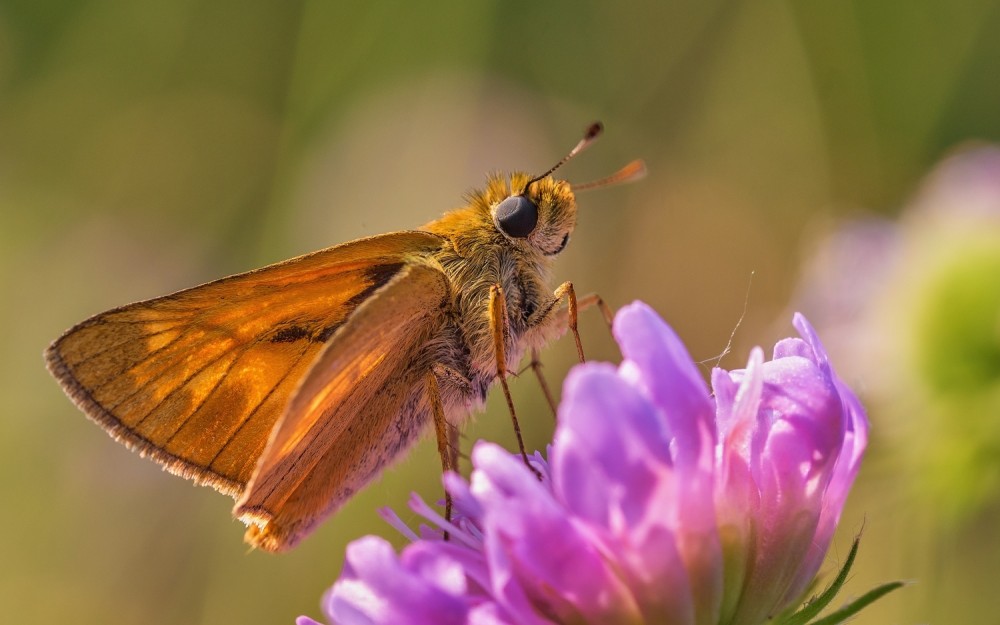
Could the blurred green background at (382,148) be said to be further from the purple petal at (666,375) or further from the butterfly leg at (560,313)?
the purple petal at (666,375)

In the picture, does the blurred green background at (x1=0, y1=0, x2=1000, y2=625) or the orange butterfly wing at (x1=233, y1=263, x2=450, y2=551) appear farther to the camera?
the blurred green background at (x1=0, y1=0, x2=1000, y2=625)

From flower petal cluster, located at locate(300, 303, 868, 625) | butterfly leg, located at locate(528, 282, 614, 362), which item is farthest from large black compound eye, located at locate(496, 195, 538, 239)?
flower petal cluster, located at locate(300, 303, 868, 625)

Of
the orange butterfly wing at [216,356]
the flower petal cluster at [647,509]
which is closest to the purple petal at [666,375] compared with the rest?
the flower petal cluster at [647,509]

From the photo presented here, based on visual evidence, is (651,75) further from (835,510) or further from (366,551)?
(366,551)

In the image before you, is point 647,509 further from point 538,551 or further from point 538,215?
point 538,215

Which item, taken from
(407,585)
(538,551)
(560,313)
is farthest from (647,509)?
(560,313)

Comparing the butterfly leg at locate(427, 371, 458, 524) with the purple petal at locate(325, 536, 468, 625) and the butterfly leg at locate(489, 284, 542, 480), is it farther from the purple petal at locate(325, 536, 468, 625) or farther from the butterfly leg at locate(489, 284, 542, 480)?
the purple petal at locate(325, 536, 468, 625)
